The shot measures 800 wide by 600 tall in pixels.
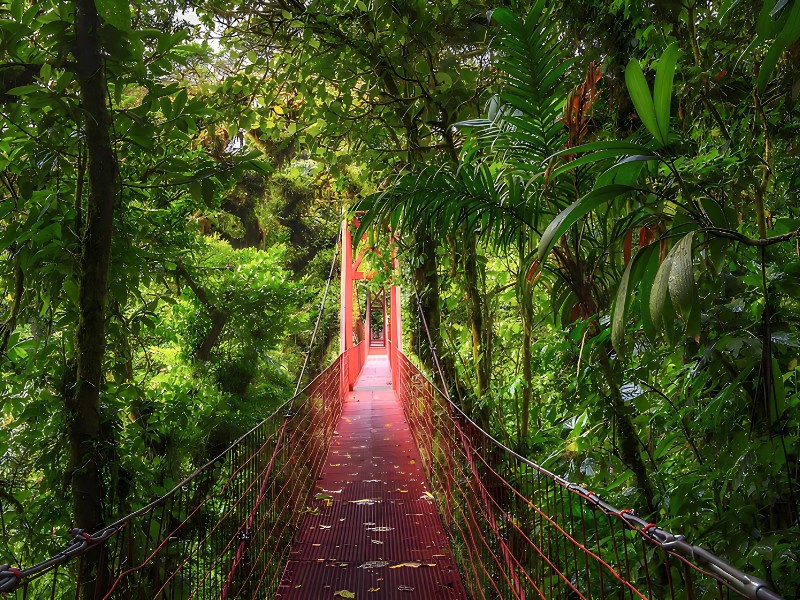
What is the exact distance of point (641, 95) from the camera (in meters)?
0.78

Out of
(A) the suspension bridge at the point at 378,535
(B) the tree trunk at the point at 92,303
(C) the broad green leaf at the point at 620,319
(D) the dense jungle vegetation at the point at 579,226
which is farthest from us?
(B) the tree trunk at the point at 92,303

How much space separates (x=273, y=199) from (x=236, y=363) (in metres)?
2.99

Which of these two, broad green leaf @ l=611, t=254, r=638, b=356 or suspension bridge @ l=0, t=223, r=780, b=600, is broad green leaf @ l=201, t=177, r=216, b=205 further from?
broad green leaf @ l=611, t=254, r=638, b=356

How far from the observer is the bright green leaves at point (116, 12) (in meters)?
1.26

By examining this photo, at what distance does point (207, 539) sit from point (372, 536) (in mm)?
1145

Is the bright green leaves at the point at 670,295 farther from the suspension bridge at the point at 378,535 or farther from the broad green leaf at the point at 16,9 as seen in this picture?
the broad green leaf at the point at 16,9

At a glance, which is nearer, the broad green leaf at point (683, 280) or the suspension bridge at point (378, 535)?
the broad green leaf at point (683, 280)

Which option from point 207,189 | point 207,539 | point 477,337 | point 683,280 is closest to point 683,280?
point 683,280

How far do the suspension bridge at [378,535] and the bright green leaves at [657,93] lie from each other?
0.50 metres

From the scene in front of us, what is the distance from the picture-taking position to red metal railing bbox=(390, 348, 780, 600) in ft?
2.62

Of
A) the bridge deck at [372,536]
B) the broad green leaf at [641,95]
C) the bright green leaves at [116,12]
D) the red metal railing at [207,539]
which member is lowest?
the bridge deck at [372,536]

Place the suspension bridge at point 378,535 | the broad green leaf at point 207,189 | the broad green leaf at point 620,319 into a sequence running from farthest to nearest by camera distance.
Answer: the broad green leaf at point 207,189, the suspension bridge at point 378,535, the broad green leaf at point 620,319

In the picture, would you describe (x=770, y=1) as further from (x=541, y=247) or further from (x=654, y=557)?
(x=654, y=557)

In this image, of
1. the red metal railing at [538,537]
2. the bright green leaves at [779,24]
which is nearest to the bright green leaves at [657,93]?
the bright green leaves at [779,24]
